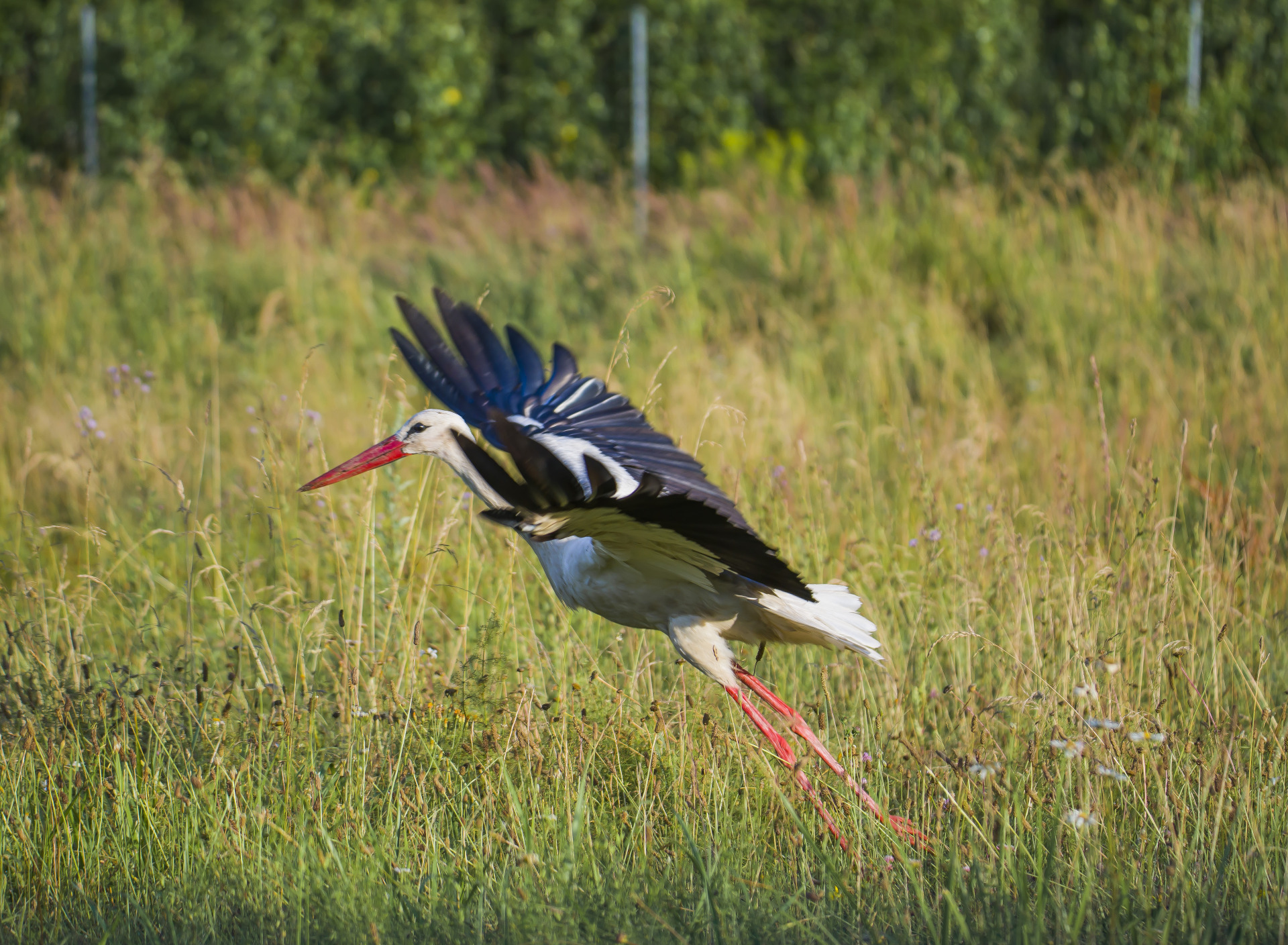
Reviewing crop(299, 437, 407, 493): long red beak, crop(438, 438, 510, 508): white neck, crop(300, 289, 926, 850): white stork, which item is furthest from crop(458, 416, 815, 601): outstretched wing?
crop(299, 437, 407, 493): long red beak

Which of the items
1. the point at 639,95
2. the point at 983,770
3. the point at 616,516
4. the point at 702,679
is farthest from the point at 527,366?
the point at 639,95

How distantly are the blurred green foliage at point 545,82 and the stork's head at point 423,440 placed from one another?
668cm

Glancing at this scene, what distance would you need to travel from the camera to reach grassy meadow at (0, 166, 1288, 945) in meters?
2.24

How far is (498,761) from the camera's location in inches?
109

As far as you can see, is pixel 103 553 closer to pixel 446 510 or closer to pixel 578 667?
pixel 446 510

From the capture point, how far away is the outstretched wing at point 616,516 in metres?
2.14

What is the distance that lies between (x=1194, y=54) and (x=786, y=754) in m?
7.88

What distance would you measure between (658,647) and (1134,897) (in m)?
1.62

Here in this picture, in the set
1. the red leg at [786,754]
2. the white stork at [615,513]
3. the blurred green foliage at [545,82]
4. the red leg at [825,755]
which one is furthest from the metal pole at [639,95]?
the red leg at [786,754]

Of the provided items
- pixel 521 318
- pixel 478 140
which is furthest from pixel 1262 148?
pixel 478 140

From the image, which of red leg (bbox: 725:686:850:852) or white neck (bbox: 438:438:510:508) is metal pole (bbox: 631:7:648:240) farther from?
red leg (bbox: 725:686:850:852)

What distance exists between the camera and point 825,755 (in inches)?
106

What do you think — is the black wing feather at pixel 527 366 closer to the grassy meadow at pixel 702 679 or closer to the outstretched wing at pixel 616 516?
the grassy meadow at pixel 702 679

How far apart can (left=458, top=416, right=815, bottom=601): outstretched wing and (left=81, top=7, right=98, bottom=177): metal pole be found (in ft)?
30.0
